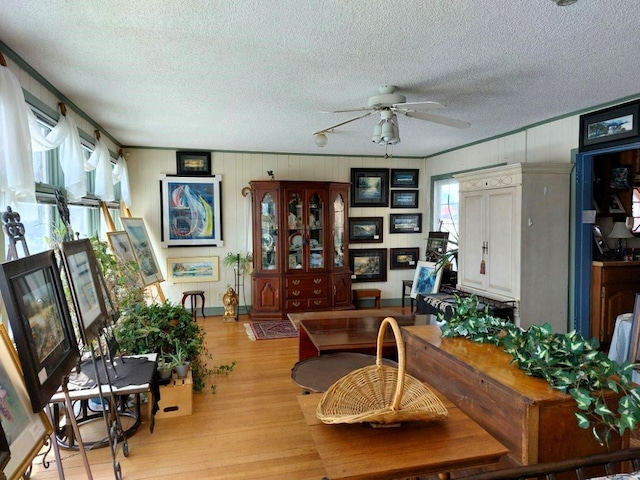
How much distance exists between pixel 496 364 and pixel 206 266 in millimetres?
5137

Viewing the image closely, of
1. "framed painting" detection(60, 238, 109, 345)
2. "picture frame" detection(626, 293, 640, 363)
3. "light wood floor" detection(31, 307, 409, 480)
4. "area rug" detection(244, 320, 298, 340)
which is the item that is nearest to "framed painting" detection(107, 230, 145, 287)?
"light wood floor" detection(31, 307, 409, 480)

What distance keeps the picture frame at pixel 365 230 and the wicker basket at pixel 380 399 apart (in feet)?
16.7

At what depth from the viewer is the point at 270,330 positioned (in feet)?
17.1

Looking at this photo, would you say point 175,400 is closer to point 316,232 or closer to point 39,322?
point 39,322

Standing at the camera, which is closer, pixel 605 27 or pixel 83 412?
pixel 605 27

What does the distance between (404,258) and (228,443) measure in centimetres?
473

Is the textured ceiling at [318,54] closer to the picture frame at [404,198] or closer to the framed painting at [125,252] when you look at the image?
the framed painting at [125,252]

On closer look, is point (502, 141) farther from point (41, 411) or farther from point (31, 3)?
point (41, 411)

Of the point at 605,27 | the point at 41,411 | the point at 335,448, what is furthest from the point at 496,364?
the point at 605,27

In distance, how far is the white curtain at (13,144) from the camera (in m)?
2.01

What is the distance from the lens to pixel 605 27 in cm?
218

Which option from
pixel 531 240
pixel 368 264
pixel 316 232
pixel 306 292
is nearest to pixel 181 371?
pixel 306 292

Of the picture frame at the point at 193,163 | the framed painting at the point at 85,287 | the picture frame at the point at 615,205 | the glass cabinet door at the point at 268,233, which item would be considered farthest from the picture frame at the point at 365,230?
the framed painting at the point at 85,287

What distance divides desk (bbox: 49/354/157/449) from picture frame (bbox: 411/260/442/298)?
3.87 meters
